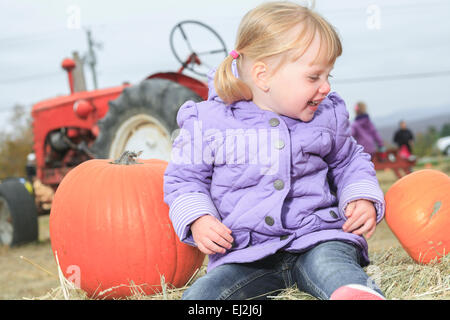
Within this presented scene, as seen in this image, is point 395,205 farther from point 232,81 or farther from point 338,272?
point 232,81

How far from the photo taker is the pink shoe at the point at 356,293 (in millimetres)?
1543

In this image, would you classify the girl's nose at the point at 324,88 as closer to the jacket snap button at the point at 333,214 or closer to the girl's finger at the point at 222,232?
the jacket snap button at the point at 333,214

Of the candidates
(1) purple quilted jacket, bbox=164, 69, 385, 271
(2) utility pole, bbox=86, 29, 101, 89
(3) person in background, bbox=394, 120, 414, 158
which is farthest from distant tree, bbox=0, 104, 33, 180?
(1) purple quilted jacket, bbox=164, 69, 385, 271

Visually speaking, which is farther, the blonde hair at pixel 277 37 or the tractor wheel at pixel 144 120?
the tractor wheel at pixel 144 120

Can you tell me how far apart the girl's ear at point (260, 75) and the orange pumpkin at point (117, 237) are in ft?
2.25

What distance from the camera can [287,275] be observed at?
2031 millimetres

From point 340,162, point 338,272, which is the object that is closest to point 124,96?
point 340,162

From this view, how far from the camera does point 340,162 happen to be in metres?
2.23

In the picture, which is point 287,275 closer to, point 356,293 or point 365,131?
point 356,293

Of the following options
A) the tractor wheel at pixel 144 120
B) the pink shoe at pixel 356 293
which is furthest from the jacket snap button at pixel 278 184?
the tractor wheel at pixel 144 120

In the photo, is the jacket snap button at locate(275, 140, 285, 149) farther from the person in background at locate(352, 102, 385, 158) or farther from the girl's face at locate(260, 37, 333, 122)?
the person in background at locate(352, 102, 385, 158)

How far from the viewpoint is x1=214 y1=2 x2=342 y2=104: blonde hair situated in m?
1.94

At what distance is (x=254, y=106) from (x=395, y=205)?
0.78m

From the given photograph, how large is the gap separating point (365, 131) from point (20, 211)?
19.8ft
